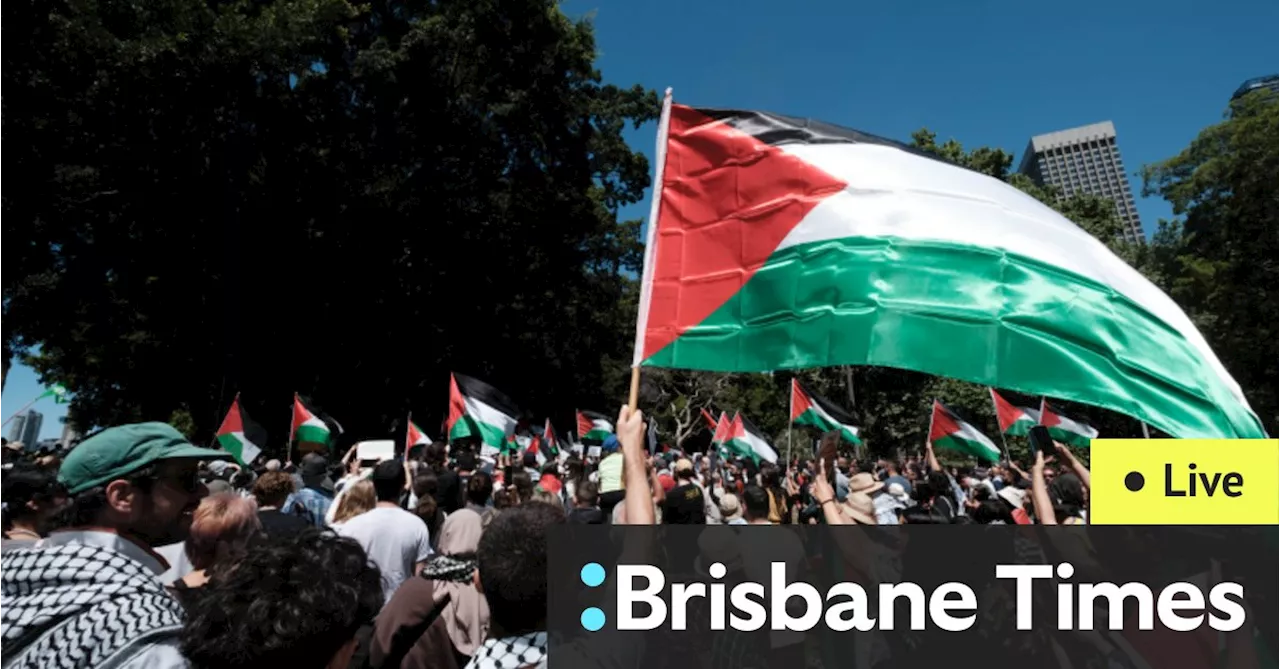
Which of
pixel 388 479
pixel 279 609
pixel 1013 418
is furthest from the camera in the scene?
pixel 1013 418

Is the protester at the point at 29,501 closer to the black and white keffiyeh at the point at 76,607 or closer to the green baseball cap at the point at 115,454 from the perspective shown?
the green baseball cap at the point at 115,454

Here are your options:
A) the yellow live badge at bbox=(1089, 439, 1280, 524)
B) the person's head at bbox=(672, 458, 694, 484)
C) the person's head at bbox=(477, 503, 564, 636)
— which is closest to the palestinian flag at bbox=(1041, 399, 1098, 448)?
the person's head at bbox=(672, 458, 694, 484)

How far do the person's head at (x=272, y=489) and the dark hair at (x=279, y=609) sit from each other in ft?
11.7

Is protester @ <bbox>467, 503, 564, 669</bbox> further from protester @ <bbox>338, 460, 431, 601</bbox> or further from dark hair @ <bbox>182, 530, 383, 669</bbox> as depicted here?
protester @ <bbox>338, 460, 431, 601</bbox>

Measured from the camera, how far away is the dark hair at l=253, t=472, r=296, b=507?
532 cm

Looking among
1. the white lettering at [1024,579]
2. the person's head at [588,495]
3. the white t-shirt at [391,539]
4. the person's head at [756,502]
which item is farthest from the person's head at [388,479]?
the white lettering at [1024,579]

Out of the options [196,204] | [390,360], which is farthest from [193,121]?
[390,360]

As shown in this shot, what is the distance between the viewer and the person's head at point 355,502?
17.0 feet

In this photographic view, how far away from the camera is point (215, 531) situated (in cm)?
350

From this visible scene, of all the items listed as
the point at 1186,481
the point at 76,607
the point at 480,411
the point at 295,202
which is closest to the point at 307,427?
the point at 480,411

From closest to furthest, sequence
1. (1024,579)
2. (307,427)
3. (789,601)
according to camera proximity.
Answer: (789,601) < (1024,579) < (307,427)

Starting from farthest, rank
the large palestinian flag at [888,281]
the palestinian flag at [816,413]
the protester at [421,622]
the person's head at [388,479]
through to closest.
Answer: the palestinian flag at [816,413] < the person's head at [388,479] < the protester at [421,622] < the large palestinian flag at [888,281]

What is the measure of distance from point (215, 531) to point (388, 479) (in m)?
1.46

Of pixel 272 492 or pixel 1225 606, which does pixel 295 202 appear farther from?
pixel 1225 606
